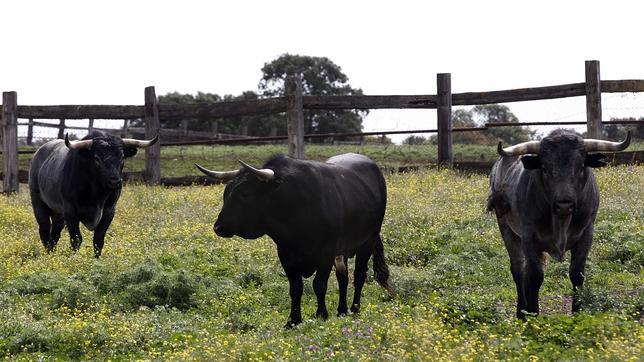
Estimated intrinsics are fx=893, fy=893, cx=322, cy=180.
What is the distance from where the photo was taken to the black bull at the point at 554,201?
27.4 ft

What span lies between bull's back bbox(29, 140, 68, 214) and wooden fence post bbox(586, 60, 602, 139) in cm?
1083

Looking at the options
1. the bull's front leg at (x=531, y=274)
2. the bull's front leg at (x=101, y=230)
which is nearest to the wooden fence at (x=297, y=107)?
the bull's front leg at (x=101, y=230)

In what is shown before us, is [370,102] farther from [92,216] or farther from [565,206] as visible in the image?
[565,206]

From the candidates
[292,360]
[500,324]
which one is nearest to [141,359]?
[292,360]

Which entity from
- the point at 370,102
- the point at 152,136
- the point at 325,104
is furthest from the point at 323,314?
the point at 152,136

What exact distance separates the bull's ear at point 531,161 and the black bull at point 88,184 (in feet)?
20.6

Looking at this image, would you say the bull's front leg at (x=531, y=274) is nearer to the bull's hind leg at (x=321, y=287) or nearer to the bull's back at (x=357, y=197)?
the bull's back at (x=357, y=197)

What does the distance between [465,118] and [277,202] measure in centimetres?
3873

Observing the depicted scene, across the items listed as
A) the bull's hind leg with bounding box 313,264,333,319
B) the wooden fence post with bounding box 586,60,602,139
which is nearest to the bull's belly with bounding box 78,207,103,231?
the bull's hind leg with bounding box 313,264,333,319

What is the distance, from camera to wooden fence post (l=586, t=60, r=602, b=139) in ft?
62.0

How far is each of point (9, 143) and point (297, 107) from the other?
7.44 metres

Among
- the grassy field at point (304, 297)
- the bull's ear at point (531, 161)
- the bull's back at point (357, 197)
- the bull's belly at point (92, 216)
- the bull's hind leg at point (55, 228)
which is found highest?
the bull's ear at point (531, 161)

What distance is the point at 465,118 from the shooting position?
46906 millimetres

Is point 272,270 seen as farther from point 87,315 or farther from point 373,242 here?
point 87,315
